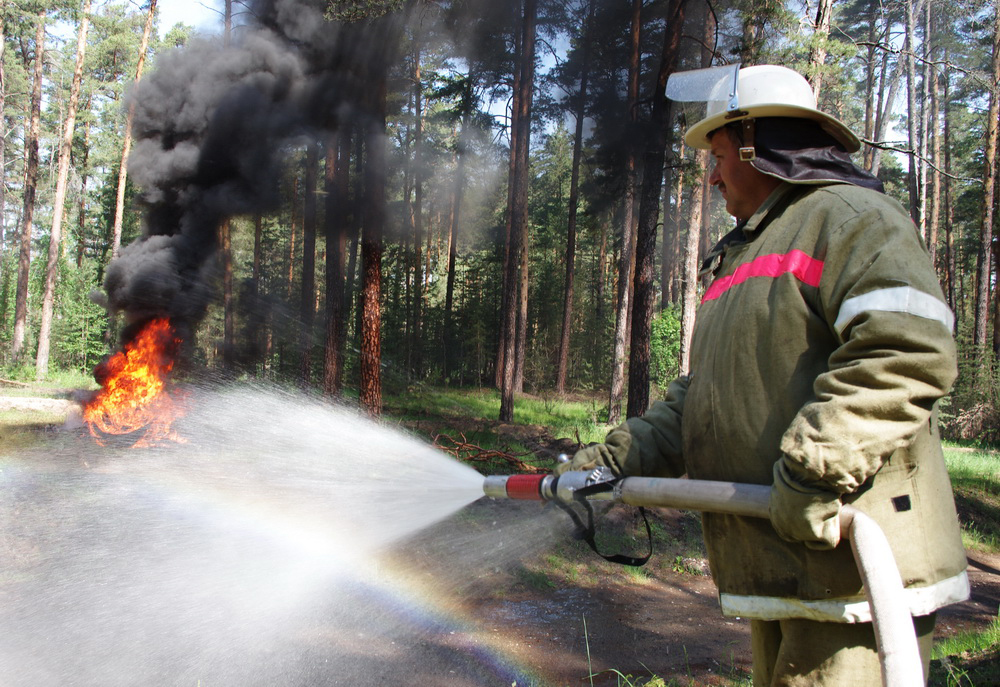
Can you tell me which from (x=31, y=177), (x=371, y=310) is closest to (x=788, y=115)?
(x=371, y=310)

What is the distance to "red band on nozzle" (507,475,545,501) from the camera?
2242 mm

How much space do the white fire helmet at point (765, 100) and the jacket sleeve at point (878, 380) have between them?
1.89 ft

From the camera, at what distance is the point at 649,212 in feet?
33.5

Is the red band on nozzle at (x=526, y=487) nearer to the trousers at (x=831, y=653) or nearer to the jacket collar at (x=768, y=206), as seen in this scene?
the trousers at (x=831, y=653)

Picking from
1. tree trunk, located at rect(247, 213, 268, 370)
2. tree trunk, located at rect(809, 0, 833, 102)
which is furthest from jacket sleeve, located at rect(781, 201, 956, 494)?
tree trunk, located at rect(247, 213, 268, 370)

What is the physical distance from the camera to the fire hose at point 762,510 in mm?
1467

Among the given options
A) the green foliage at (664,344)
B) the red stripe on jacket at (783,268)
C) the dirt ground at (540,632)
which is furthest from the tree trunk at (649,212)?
the red stripe on jacket at (783,268)

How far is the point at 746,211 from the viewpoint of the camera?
2.15m

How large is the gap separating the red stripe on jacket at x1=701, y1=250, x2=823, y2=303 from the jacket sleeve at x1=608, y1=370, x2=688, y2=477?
550 millimetres

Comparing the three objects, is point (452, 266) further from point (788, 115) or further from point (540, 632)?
point (788, 115)

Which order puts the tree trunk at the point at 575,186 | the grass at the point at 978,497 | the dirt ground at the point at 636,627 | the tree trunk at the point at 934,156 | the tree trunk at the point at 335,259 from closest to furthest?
the dirt ground at the point at 636,627
the grass at the point at 978,497
the tree trunk at the point at 335,259
the tree trunk at the point at 575,186
the tree trunk at the point at 934,156

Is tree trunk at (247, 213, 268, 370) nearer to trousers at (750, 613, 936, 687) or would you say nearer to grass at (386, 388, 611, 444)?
grass at (386, 388, 611, 444)

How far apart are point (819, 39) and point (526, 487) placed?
8278 mm

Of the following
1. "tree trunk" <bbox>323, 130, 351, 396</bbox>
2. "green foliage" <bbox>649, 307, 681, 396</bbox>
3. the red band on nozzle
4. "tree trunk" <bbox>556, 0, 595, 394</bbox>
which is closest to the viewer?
the red band on nozzle
